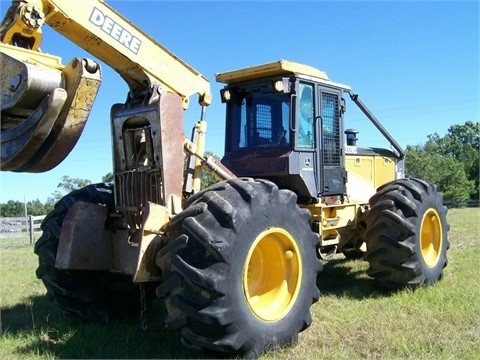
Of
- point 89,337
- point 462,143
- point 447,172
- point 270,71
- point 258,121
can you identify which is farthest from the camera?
point 462,143

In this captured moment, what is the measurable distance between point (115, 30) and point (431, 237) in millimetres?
5079

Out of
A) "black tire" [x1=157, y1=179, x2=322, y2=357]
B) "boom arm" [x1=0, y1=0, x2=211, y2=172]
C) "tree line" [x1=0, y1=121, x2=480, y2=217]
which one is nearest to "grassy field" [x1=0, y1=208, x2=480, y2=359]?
"black tire" [x1=157, y1=179, x2=322, y2=357]

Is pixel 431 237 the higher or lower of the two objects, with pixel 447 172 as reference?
lower

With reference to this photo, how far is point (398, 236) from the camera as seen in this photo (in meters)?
6.45

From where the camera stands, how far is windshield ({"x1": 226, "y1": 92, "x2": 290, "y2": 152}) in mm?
6438

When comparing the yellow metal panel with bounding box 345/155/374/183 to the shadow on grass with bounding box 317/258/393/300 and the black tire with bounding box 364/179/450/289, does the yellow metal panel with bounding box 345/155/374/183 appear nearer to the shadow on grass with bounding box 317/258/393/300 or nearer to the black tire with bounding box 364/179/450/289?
the black tire with bounding box 364/179/450/289

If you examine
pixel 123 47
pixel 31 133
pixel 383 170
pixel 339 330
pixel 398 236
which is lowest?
pixel 339 330

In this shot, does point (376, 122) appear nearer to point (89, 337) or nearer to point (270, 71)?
point (270, 71)

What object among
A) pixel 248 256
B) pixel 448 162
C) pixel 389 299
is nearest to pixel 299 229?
pixel 248 256

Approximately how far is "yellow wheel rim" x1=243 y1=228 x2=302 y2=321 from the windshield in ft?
5.94

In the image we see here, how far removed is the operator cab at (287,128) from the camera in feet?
20.6

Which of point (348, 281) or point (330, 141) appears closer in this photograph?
point (330, 141)

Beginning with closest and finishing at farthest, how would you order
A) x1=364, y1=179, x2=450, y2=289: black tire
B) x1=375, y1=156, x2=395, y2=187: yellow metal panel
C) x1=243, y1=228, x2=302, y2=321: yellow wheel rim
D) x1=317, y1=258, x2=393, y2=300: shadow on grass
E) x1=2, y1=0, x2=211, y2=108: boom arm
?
x1=2, y1=0, x2=211, y2=108: boom arm
x1=243, y1=228, x2=302, y2=321: yellow wheel rim
x1=364, y1=179, x2=450, y2=289: black tire
x1=317, y1=258, x2=393, y2=300: shadow on grass
x1=375, y1=156, x2=395, y2=187: yellow metal panel

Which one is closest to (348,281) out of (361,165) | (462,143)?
(361,165)
